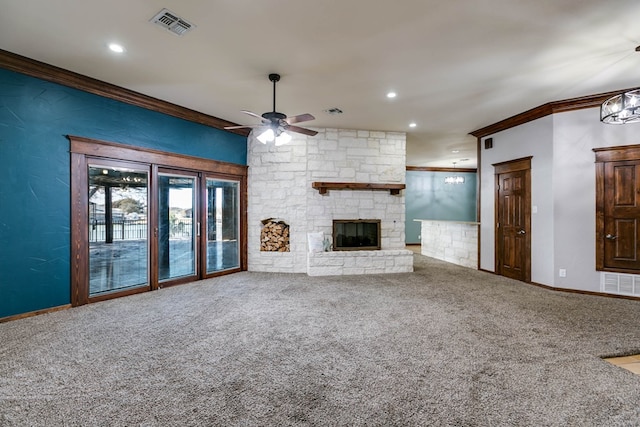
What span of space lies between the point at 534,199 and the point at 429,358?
4.09 metres

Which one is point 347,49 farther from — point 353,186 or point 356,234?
point 356,234

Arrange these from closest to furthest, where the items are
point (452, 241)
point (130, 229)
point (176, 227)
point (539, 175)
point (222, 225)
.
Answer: point (130, 229), point (539, 175), point (176, 227), point (222, 225), point (452, 241)

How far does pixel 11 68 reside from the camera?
3.34 metres

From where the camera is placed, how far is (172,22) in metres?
2.73

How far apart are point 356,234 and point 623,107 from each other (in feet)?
14.1

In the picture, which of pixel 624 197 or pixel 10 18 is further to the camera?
pixel 624 197

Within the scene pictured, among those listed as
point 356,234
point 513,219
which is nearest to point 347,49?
point 356,234

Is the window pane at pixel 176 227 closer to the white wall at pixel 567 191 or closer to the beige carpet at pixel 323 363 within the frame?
the beige carpet at pixel 323 363

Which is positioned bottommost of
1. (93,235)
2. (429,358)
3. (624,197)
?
(429,358)

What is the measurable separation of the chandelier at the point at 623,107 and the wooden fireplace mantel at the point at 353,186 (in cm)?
338

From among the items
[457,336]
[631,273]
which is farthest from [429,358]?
[631,273]

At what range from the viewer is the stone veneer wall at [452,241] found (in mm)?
6668

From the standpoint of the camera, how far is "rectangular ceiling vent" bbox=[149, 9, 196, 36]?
263 cm

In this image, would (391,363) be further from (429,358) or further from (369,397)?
(369,397)
